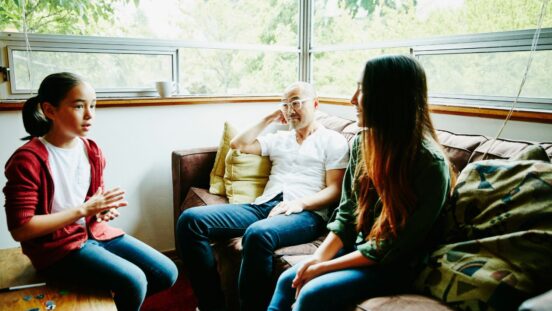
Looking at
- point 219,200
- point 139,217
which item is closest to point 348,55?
point 219,200

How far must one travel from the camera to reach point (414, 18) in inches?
91.7

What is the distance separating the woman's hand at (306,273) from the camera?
133cm

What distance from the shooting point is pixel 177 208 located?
8.14 feet

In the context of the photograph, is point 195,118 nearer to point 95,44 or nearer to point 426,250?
point 95,44

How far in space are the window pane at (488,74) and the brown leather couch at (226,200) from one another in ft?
1.24

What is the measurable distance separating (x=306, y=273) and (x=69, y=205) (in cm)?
90

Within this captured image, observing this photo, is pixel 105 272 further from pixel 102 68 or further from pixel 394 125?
pixel 102 68

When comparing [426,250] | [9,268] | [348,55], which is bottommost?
[9,268]

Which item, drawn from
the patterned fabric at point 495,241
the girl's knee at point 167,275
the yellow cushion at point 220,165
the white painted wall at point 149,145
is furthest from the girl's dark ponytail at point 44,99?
the patterned fabric at point 495,241

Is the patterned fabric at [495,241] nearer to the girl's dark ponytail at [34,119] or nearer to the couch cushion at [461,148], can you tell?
the couch cushion at [461,148]

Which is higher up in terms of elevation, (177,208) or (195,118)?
(195,118)

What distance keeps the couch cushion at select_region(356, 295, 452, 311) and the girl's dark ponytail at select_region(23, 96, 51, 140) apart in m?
1.26

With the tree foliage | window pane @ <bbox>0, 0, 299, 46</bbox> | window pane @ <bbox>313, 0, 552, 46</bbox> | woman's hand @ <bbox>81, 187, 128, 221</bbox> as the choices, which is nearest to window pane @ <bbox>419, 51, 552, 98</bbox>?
window pane @ <bbox>313, 0, 552, 46</bbox>

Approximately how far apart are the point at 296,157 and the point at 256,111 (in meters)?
0.92
